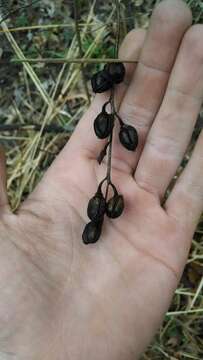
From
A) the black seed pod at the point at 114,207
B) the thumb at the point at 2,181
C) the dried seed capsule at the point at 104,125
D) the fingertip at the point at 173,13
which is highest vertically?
the fingertip at the point at 173,13

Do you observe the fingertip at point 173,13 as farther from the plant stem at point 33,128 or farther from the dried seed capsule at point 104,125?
the plant stem at point 33,128

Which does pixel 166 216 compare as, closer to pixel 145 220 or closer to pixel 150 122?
pixel 145 220

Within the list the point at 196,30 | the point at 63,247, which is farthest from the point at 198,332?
the point at 196,30

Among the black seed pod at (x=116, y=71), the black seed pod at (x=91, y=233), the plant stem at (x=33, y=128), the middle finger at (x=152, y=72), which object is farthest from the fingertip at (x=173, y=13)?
the plant stem at (x=33, y=128)

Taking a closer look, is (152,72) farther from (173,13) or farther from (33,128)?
(33,128)

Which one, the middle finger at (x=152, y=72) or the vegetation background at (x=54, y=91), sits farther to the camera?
the vegetation background at (x=54, y=91)

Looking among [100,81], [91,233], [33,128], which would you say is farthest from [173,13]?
[33,128]
